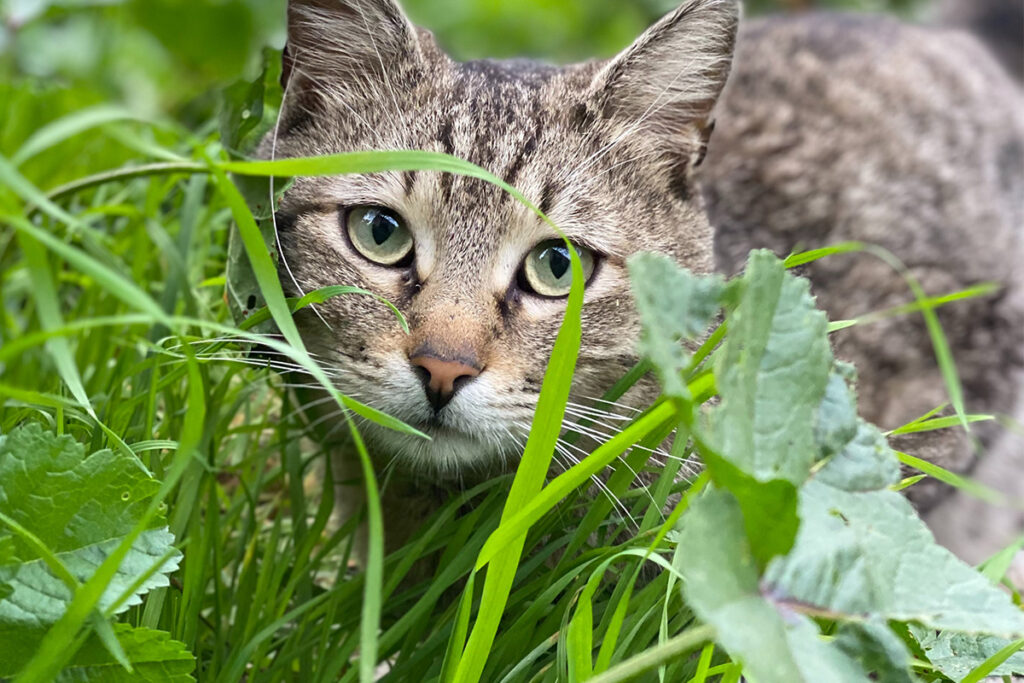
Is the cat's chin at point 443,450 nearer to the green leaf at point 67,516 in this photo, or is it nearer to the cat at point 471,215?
the cat at point 471,215

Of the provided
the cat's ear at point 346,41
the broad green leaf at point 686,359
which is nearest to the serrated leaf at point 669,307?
the broad green leaf at point 686,359

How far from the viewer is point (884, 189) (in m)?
3.06

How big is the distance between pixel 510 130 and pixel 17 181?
959 millimetres

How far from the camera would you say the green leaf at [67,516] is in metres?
1.29

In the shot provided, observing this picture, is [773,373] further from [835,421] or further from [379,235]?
[379,235]

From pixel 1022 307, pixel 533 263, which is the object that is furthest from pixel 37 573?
pixel 1022 307

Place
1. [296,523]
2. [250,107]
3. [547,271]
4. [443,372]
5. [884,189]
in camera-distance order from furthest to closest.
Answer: [884,189], [250,107], [296,523], [547,271], [443,372]

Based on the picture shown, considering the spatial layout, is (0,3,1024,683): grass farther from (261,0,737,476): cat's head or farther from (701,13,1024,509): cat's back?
(701,13,1024,509): cat's back

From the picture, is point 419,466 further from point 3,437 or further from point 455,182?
point 3,437

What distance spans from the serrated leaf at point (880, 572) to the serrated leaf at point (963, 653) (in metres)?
0.35

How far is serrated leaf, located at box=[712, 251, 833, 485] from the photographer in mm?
1080

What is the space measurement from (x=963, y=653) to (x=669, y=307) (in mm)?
806

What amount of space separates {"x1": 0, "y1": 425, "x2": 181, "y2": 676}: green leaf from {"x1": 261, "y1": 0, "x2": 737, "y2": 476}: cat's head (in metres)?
0.44

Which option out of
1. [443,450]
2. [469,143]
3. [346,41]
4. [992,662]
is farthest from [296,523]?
[992,662]
